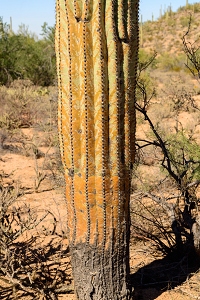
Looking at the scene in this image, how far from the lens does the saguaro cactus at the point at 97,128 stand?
3.00 meters

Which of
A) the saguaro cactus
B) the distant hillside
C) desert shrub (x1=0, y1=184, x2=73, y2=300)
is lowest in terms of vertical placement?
desert shrub (x1=0, y1=184, x2=73, y2=300)

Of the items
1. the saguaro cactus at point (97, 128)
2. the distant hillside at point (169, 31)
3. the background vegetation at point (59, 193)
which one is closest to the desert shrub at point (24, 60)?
the background vegetation at point (59, 193)

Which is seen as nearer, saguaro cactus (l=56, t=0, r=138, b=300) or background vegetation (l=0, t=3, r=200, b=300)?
saguaro cactus (l=56, t=0, r=138, b=300)

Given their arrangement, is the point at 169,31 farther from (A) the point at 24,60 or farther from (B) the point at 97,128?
(B) the point at 97,128

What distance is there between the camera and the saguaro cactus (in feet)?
9.84

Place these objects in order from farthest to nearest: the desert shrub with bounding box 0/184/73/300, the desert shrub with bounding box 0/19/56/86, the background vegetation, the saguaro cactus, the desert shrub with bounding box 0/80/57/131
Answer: the desert shrub with bounding box 0/19/56/86
the desert shrub with bounding box 0/80/57/131
the background vegetation
the desert shrub with bounding box 0/184/73/300
the saguaro cactus

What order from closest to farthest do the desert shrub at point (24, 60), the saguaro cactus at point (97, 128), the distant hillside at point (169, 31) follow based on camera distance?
the saguaro cactus at point (97, 128), the desert shrub at point (24, 60), the distant hillside at point (169, 31)

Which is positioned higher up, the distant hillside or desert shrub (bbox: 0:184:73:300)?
the distant hillside

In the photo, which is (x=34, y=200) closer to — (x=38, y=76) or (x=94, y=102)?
(x=94, y=102)

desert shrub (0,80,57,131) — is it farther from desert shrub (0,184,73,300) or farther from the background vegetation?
desert shrub (0,184,73,300)

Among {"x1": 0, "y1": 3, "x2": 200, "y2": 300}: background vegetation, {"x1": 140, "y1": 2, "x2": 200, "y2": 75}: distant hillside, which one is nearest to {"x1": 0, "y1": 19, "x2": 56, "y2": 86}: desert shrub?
{"x1": 0, "y1": 3, "x2": 200, "y2": 300}: background vegetation

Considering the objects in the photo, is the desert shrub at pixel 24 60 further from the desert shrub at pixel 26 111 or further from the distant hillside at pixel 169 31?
the distant hillside at pixel 169 31

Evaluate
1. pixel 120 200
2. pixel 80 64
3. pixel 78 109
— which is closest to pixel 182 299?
pixel 120 200

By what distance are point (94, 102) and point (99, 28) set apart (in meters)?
0.55
